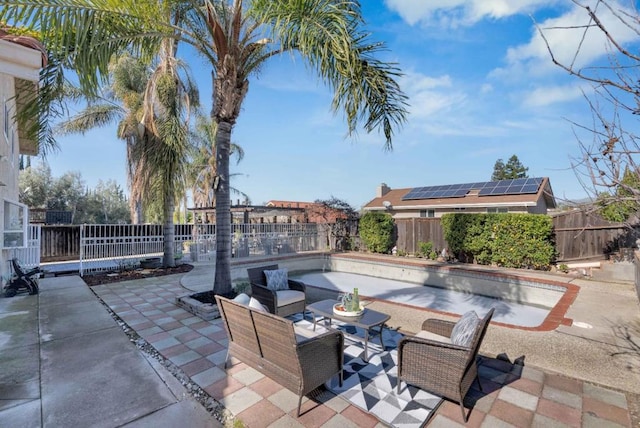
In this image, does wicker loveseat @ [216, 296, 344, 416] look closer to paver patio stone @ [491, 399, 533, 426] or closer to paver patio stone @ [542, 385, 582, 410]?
paver patio stone @ [491, 399, 533, 426]

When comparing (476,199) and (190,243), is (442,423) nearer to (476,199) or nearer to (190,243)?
(190,243)

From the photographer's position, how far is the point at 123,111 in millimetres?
11445

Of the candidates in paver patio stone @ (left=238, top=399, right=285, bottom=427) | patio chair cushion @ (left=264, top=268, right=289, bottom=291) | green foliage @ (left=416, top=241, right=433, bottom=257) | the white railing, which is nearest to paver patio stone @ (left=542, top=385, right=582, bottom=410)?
paver patio stone @ (left=238, top=399, right=285, bottom=427)

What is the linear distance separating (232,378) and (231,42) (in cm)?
557

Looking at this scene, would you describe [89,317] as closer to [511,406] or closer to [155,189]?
[155,189]

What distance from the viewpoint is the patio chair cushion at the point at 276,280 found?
6.07m

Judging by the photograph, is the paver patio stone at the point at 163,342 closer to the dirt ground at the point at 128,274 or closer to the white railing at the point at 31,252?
the dirt ground at the point at 128,274

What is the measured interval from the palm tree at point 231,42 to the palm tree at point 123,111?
19.9 ft

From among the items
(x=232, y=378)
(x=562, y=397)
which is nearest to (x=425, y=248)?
(x=562, y=397)

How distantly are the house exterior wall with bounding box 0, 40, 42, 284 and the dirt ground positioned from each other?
1.83 metres

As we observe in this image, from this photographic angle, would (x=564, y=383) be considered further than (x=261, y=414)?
Yes

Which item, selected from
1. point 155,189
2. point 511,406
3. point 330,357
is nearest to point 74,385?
point 330,357

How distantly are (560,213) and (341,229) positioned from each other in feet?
29.3

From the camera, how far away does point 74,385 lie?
3.16 meters
